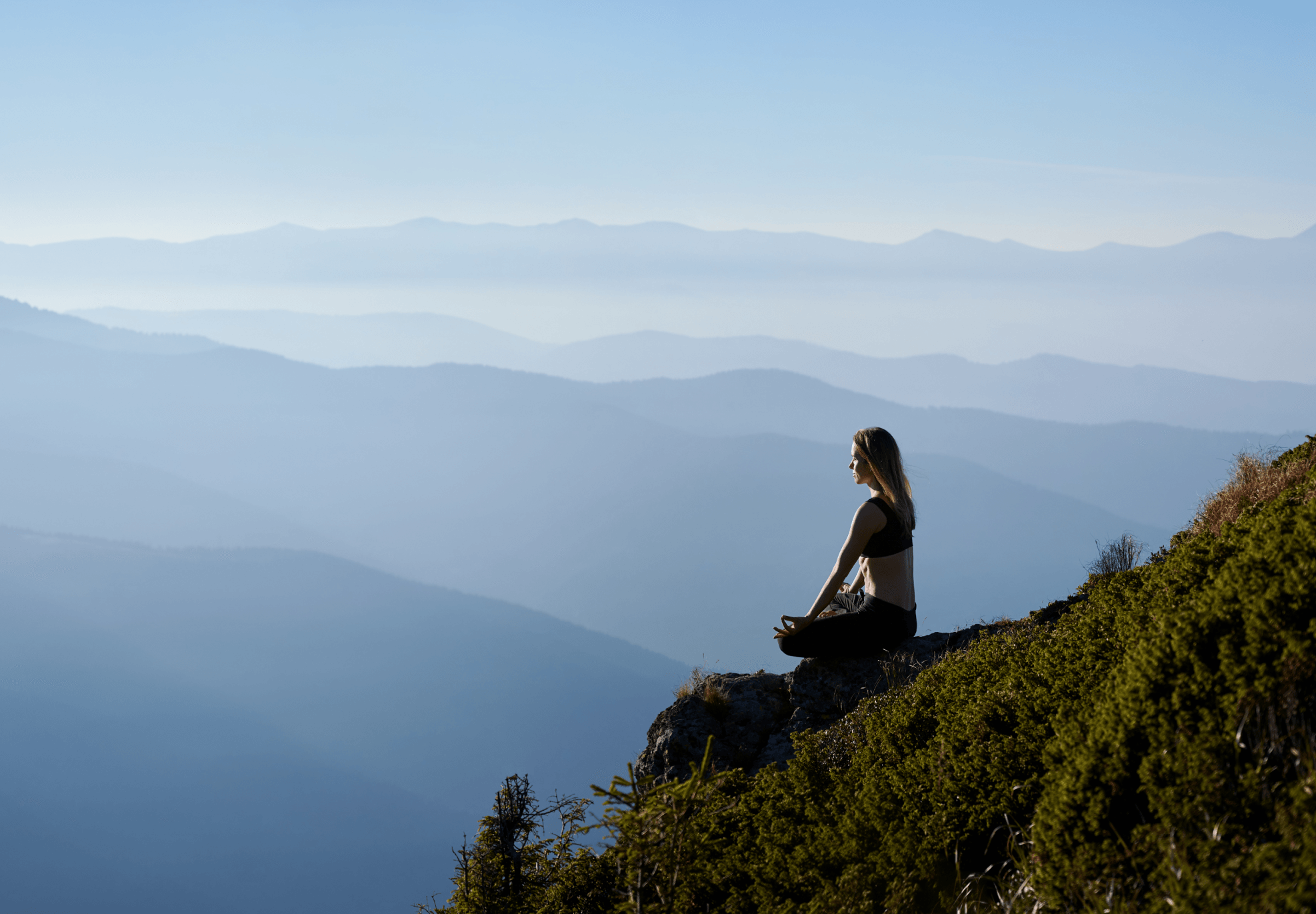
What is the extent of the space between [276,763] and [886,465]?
186 meters

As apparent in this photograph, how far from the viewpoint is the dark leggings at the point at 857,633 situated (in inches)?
241

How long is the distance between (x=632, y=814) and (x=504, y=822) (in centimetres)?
327

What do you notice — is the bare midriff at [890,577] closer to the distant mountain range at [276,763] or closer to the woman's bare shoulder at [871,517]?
the woman's bare shoulder at [871,517]

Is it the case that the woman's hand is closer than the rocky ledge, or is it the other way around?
the rocky ledge

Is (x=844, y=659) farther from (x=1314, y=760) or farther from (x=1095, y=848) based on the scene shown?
(x=1314, y=760)

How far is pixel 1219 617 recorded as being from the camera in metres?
2.72

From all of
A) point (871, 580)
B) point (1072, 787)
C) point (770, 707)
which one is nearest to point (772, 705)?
point (770, 707)

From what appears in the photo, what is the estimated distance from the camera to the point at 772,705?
6184mm

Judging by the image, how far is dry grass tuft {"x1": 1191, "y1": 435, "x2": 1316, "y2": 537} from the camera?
490cm

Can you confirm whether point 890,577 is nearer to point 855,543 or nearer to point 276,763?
point 855,543

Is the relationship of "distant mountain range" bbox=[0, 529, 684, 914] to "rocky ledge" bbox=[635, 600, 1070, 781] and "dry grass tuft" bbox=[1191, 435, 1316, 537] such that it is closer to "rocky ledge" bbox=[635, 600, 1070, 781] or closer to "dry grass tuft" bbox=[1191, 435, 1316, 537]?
"rocky ledge" bbox=[635, 600, 1070, 781]

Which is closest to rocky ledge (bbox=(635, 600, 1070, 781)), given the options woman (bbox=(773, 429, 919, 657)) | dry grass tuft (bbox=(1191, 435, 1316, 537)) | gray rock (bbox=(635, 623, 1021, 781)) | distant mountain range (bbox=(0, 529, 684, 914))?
gray rock (bbox=(635, 623, 1021, 781))

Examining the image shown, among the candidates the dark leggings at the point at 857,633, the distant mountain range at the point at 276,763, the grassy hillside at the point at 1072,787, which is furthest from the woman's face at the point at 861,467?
the distant mountain range at the point at 276,763

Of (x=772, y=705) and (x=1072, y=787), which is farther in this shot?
(x=772, y=705)
